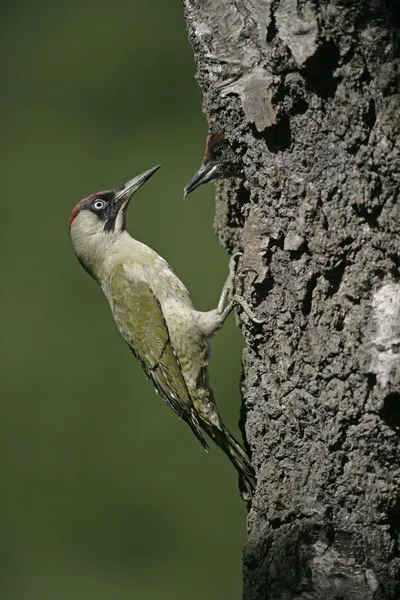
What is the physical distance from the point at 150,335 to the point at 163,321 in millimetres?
66

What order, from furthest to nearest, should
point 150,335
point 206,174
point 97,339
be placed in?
point 97,339, point 150,335, point 206,174

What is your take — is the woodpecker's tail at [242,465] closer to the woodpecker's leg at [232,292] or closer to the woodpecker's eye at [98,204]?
the woodpecker's leg at [232,292]

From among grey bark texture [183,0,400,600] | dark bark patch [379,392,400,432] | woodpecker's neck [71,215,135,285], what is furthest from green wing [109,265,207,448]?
dark bark patch [379,392,400,432]

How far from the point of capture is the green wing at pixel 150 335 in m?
2.79

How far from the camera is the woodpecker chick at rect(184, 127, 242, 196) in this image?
2.35 m

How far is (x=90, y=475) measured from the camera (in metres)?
4.38

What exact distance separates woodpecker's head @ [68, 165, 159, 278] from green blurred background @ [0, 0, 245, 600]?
91 centimetres

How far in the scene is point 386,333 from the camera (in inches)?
69.6

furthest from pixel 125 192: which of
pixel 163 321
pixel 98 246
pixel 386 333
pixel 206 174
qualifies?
pixel 386 333

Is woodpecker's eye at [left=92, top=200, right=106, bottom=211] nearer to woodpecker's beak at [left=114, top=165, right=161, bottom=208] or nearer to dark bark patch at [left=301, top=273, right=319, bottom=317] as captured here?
woodpecker's beak at [left=114, top=165, right=161, bottom=208]

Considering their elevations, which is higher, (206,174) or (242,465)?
(206,174)

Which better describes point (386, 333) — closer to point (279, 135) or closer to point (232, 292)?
point (279, 135)

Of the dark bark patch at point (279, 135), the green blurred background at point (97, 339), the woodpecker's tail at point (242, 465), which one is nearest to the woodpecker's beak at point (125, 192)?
the green blurred background at point (97, 339)

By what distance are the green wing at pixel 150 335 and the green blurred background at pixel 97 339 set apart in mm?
1067
